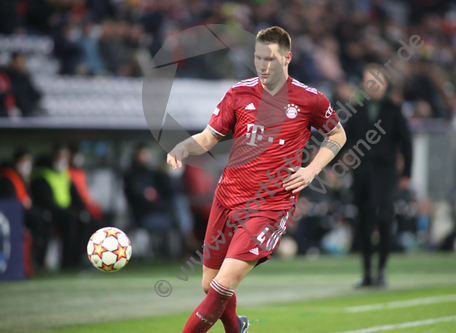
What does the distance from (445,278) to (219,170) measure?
516 centimetres

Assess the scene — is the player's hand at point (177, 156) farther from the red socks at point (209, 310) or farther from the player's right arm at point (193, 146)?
the red socks at point (209, 310)

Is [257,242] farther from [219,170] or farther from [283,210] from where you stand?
[219,170]

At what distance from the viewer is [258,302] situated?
7391 mm

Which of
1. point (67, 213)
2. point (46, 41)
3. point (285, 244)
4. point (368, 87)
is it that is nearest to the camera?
point (368, 87)

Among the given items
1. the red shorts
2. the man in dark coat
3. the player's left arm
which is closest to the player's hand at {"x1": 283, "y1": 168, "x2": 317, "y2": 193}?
the player's left arm

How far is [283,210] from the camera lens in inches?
173

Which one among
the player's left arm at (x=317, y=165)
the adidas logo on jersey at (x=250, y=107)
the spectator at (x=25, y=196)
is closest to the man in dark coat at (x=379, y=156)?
the player's left arm at (x=317, y=165)

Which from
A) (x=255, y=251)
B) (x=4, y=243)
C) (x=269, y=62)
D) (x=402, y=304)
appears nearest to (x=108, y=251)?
(x=255, y=251)

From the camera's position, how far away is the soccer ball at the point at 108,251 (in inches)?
186

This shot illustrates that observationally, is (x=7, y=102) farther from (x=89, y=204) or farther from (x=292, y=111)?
(x=292, y=111)

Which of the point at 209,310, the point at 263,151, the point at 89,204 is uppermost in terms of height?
the point at 263,151

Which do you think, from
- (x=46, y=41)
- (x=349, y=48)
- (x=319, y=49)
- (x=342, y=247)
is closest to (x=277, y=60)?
(x=46, y=41)

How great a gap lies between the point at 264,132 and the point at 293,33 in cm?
1341

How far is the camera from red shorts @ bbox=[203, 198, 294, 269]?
418 centimetres
